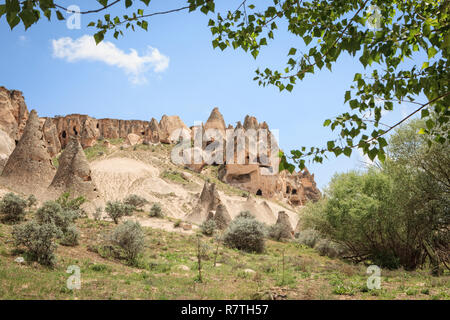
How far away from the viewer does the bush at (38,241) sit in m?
8.26

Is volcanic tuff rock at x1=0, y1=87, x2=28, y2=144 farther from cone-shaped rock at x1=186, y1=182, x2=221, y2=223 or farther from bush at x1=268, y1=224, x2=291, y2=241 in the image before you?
bush at x1=268, y1=224, x2=291, y2=241

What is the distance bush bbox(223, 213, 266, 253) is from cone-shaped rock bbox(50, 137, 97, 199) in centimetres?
959

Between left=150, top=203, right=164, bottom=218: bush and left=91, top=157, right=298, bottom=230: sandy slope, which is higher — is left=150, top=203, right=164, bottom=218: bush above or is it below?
below

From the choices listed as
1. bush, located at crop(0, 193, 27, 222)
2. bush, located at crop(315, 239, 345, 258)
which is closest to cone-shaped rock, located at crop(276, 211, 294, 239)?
bush, located at crop(315, 239, 345, 258)

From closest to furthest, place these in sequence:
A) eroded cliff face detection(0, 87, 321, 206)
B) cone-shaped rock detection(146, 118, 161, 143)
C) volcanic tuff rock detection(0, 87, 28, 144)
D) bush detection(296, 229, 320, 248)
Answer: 1. bush detection(296, 229, 320, 248)
2. volcanic tuff rock detection(0, 87, 28, 144)
3. eroded cliff face detection(0, 87, 321, 206)
4. cone-shaped rock detection(146, 118, 161, 143)

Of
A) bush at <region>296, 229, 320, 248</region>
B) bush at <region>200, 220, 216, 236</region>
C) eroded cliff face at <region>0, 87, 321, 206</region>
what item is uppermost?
eroded cliff face at <region>0, 87, 321, 206</region>

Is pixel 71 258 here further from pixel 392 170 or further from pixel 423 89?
pixel 392 170

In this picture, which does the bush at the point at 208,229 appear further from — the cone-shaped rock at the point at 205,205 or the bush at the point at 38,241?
the bush at the point at 38,241

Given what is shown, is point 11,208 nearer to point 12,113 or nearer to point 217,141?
point 12,113

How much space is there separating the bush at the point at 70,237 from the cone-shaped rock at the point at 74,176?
30.1ft

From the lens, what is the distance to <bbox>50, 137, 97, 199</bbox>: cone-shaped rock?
64.9ft

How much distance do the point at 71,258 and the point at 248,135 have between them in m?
46.7

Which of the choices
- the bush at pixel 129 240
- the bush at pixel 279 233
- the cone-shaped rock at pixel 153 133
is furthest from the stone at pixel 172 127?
the bush at pixel 129 240
